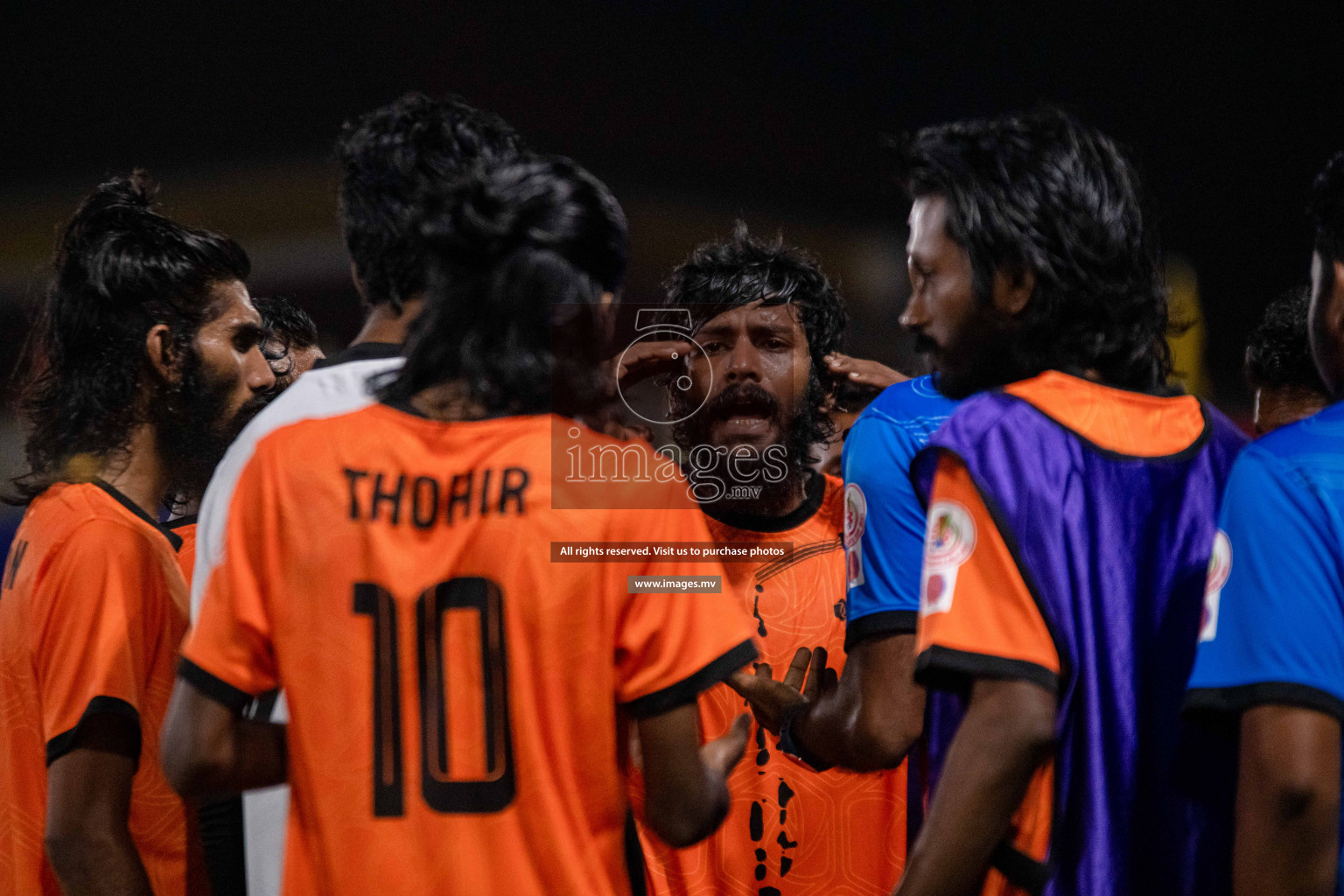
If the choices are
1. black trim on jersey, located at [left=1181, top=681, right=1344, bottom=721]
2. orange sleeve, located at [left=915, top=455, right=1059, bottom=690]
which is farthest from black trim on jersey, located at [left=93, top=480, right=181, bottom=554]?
black trim on jersey, located at [left=1181, top=681, right=1344, bottom=721]

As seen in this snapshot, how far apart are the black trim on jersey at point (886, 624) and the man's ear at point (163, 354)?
3.59 feet

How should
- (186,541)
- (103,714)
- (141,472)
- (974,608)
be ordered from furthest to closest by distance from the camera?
1. (186,541)
2. (141,472)
3. (103,714)
4. (974,608)

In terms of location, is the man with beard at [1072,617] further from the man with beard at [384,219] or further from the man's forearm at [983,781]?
the man with beard at [384,219]

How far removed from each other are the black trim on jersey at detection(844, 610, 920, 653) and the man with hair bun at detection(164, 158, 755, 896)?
1.51 feet

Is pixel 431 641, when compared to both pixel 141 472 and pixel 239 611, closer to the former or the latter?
pixel 239 611

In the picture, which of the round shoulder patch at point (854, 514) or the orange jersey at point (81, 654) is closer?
the orange jersey at point (81, 654)

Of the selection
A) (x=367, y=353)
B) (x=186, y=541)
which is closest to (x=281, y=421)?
(x=367, y=353)

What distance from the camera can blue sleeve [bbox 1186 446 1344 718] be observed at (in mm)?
849

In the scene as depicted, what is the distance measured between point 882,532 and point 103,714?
101 centimetres

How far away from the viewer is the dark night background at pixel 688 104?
302cm

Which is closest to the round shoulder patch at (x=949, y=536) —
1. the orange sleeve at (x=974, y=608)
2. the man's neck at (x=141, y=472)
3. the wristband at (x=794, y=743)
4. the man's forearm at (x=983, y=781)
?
the orange sleeve at (x=974, y=608)

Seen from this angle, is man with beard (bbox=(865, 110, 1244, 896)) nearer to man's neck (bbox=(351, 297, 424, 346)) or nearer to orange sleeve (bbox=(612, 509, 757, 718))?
orange sleeve (bbox=(612, 509, 757, 718))

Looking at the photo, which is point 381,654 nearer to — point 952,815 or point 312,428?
point 312,428

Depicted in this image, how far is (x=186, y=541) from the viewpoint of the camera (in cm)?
182
